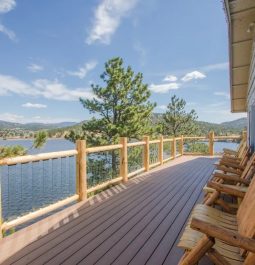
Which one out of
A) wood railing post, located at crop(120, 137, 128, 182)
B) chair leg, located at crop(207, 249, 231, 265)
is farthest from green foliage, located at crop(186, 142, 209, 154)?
chair leg, located at crop(207, 249, 231, 265)

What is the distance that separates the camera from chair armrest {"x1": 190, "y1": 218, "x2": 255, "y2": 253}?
1.39m

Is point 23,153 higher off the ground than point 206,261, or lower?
higher

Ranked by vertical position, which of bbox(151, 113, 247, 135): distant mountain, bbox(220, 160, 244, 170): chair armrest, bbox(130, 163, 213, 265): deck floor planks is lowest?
bbox(130, 163, 213, 265): deck floor planks

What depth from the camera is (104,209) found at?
4.31 meters

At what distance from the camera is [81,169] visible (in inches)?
184

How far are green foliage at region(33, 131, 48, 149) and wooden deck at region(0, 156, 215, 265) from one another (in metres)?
1.08

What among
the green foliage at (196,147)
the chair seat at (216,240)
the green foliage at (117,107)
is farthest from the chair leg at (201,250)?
the green foliage at (196,147)

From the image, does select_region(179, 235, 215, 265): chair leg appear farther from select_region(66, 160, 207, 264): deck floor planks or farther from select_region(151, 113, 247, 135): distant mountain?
select_region(151, 113, 247, 135): distant mountain

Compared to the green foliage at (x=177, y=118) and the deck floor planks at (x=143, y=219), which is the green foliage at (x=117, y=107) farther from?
the deck floor planks at (x=143, y=219)

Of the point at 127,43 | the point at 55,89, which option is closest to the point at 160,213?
the point at 127,43

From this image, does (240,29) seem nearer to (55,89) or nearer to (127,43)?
(127,43)

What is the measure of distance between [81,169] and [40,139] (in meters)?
1.45

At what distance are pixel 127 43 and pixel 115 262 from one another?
38836 mm

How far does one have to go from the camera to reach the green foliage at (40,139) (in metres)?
3.33
